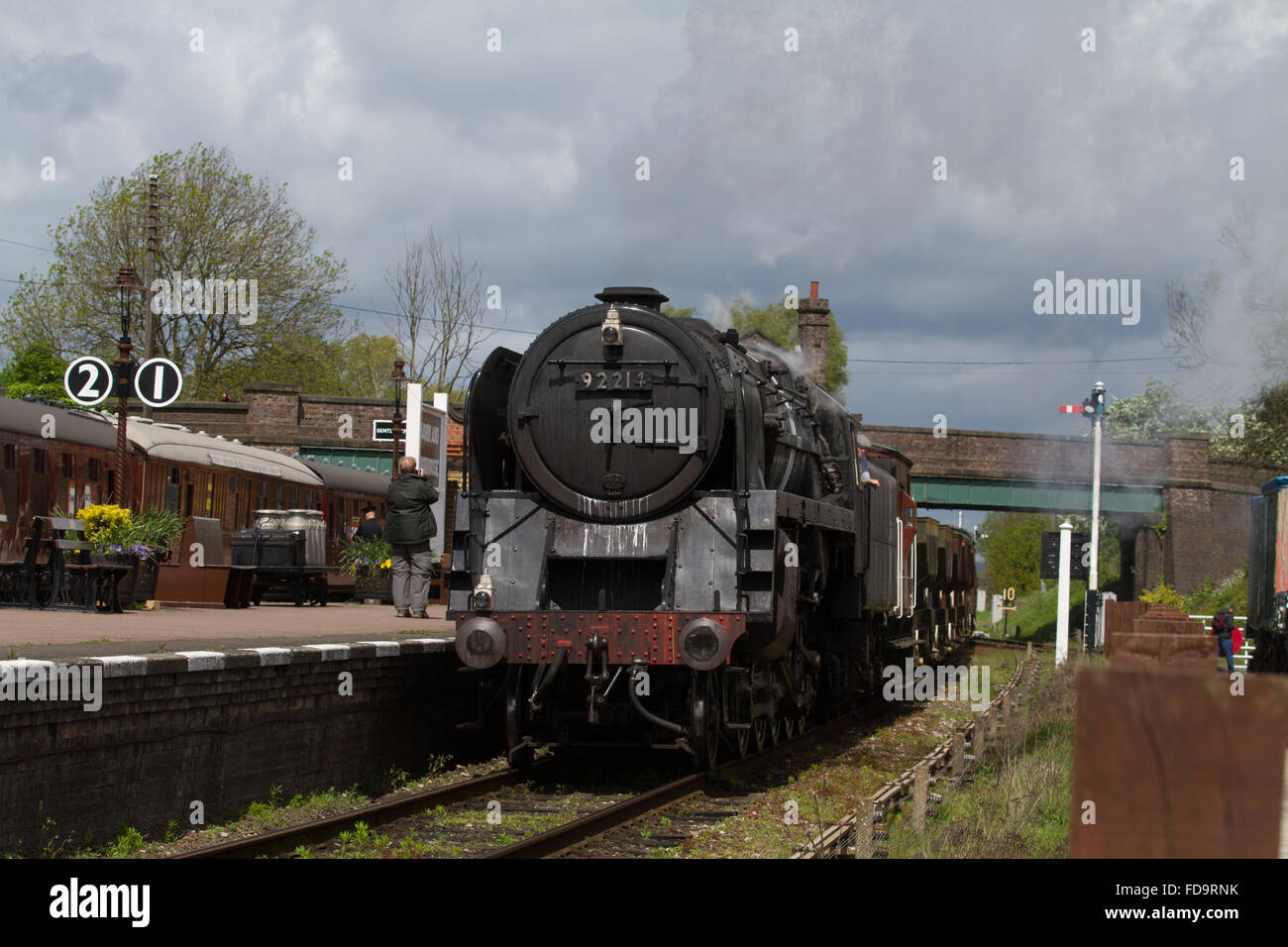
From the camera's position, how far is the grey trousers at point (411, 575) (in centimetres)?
1510

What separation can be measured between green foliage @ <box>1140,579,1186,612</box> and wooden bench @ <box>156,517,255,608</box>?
25.3m

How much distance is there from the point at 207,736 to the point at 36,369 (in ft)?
118

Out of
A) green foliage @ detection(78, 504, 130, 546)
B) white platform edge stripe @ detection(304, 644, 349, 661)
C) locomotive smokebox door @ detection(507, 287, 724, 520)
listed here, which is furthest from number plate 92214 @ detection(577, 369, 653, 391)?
green foliage @ detection(78, 504, 130, 546)

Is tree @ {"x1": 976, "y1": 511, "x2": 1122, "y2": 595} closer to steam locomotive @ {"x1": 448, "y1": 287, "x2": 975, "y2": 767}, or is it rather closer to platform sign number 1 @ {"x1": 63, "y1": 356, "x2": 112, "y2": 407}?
platform sign number 1 @ {"x1": 63, "y1": 356, "x2": 112, "y2": 407}

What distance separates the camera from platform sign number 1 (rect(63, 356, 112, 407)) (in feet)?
48.3

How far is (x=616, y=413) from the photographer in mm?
9375

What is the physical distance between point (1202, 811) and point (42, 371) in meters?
42.1

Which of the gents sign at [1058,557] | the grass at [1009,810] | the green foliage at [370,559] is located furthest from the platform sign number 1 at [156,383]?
the gents sign at [1058,557]

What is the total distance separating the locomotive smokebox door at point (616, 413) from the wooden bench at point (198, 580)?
768cm

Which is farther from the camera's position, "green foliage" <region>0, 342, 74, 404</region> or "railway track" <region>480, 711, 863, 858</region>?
"green foliage" <region>0, 342, 74, 404</region>

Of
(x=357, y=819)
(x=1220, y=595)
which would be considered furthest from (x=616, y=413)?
(x=1220, y=595)
